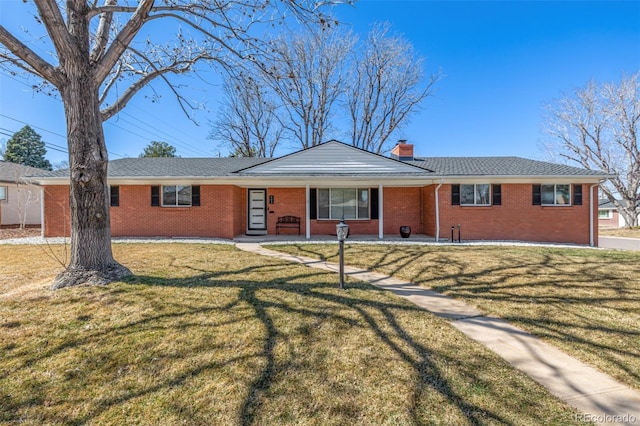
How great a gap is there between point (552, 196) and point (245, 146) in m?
23.9

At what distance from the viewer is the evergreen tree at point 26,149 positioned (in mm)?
35188

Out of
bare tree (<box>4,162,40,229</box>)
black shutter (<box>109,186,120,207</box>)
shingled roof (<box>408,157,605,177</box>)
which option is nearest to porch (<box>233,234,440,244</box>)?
shingled roof (<box>408,157,605,177</box>)

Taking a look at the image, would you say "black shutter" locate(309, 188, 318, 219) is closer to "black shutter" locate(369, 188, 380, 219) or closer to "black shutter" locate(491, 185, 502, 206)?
"black shutter" locate(369, 188, 380, 219)

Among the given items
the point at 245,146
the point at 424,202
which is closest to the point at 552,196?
the point at 424,202

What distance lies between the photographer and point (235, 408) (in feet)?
7.11

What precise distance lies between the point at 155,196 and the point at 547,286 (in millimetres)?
13051

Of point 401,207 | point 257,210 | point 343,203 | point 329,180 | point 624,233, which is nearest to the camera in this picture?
point 329,180

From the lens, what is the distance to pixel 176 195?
39.1ft

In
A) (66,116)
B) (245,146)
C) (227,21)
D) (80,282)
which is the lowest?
(80,282)

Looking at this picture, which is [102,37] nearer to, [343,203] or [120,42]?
[120,42]

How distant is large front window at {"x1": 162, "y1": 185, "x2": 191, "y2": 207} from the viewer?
1188 centimetres

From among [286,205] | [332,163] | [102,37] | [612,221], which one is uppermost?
[102,37]

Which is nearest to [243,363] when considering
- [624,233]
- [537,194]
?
[537,194]

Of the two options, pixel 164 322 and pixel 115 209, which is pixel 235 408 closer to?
pixel 164 322
